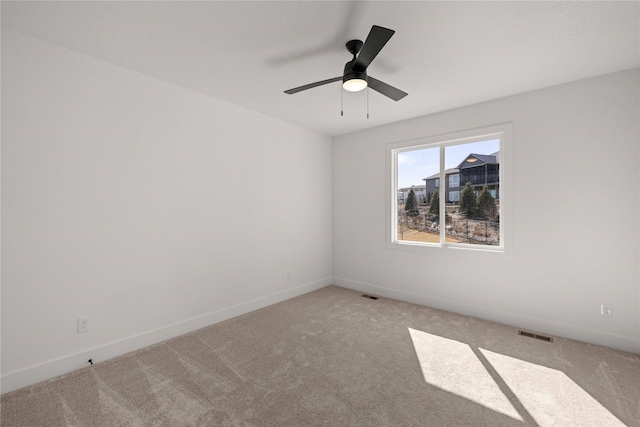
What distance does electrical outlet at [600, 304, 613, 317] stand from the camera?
2682 mm

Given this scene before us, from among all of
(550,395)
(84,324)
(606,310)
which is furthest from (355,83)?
(606,310)

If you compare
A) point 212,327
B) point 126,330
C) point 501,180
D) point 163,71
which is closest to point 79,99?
point 163,71

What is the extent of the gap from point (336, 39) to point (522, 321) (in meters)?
3.42

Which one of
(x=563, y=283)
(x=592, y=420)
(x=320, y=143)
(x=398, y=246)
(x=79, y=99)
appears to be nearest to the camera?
(x=592, y=420)

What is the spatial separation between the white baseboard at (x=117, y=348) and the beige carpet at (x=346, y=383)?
0.08 m

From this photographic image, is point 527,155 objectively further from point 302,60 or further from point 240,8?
point 240,8

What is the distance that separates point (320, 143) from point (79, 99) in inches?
123

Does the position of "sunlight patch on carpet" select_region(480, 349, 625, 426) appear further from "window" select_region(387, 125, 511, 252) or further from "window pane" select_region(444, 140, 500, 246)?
"window pane" select_region(444, 140, 500, 246)

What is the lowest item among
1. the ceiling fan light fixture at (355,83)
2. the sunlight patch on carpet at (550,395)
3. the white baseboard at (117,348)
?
the sunlight patch on carpet at (550,395)

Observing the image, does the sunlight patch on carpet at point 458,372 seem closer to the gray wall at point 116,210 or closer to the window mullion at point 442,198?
the window mullion at point 442,198

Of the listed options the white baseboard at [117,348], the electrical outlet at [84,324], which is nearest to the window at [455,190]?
the white baseboard at [117,348]

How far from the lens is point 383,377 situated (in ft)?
7.15

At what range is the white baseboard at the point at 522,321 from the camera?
104 inches

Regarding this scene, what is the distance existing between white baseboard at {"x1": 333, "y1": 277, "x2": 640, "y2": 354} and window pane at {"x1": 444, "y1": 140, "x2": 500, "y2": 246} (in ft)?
2.67
